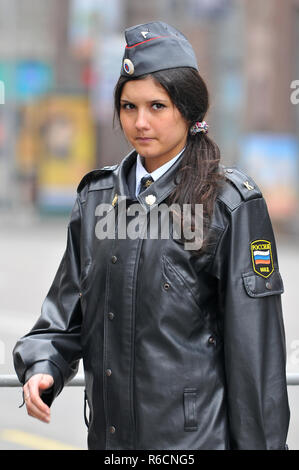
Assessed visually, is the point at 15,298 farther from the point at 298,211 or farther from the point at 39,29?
the point at 39,29

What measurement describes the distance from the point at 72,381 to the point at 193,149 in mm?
1216

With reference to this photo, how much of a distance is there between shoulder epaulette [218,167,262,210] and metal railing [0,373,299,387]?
113 centimetres

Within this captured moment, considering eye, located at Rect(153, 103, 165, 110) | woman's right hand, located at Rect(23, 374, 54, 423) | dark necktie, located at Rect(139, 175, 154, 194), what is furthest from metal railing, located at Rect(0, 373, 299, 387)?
eye, located at Rect(153, 103, 165, 110)

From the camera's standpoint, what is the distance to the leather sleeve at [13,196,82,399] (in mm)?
2332

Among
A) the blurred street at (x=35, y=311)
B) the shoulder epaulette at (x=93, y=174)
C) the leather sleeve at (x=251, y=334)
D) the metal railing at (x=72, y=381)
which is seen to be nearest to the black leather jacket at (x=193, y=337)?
the leather sleeve at (x=251, y=334)

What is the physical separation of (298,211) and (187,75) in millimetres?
19097

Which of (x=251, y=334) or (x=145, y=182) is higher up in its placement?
(x=145, y=182)

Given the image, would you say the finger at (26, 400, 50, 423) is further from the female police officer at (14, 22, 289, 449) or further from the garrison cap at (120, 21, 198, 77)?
the garrison cap at (120, 21, 198, 77)

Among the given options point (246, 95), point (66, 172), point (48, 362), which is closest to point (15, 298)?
point (48, 362)

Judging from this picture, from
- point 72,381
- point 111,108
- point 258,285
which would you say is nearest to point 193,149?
point 258,285

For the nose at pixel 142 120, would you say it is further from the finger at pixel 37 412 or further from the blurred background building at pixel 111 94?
the blurred background building at pixel 111 94

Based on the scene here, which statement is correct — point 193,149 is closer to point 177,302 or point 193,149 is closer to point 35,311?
point 177,302

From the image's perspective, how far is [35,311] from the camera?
1041 cm

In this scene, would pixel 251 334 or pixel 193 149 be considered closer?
pixel 251 334
